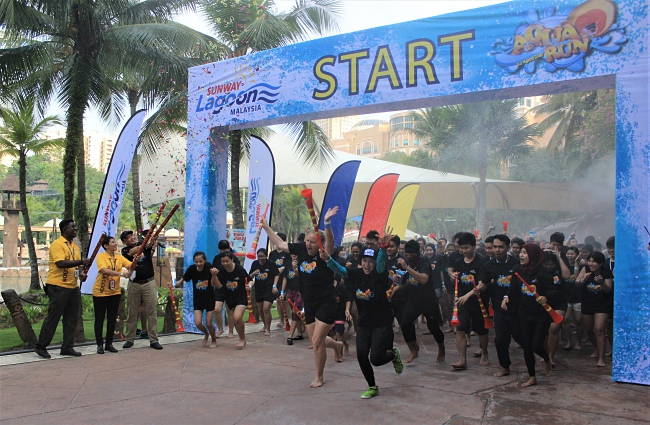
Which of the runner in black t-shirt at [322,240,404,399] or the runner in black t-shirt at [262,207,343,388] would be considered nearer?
the runner in black t-shirt at [322,240,404,399]

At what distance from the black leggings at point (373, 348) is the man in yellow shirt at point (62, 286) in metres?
4.44

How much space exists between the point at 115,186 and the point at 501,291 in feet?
22.3

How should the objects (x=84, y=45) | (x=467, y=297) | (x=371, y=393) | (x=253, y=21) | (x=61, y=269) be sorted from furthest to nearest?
(x=253, y=21), (x=84, y=45), (x=61, y=269), (x=467, y=297), (x=371, y=393)

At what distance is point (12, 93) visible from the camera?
15398 mm

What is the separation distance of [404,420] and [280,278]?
5519 mm

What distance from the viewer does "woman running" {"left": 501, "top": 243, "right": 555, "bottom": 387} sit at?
21.9 feet

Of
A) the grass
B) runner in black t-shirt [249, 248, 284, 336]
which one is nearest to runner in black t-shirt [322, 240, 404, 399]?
runner in black t-shirt [249, 248, 284, 336]

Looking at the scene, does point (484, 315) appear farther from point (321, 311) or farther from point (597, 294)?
point (321, 311)

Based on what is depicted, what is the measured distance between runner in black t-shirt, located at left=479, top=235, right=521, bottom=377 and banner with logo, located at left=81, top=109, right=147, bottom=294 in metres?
6.19

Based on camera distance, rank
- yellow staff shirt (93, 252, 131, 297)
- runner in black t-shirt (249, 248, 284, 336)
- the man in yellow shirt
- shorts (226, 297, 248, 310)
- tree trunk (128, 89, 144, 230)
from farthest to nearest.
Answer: tree trunk (128, 89, 144, 230), runner in black t-shirt (249, 248, 284, 336), shorts (226, 297, 248, 310), yellow staff shirt (93, 252, 131, 297), the man in yellow shirt

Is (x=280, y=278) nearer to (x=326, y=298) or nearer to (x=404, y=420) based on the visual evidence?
(x=326, y=298)

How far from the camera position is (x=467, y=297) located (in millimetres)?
7473

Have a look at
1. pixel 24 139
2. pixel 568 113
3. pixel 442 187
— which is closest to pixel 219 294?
pixel 24 139

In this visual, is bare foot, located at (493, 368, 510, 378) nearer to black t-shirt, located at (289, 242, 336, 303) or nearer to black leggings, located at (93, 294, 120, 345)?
black t-shirt, located at (289, 242, 336, 303)
